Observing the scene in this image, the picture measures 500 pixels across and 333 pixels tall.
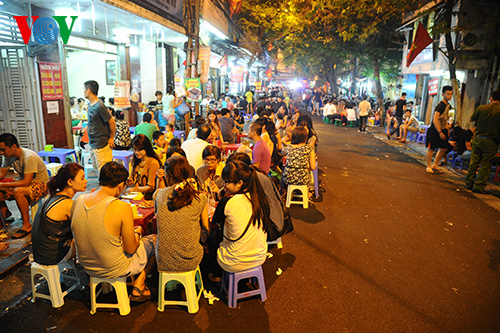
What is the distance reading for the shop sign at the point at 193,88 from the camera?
1121 centimetres

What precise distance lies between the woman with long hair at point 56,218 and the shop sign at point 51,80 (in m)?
5.71

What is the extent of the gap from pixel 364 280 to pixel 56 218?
3.68 meters

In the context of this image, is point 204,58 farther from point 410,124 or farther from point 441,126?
point 410,124

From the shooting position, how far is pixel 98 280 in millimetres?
3393

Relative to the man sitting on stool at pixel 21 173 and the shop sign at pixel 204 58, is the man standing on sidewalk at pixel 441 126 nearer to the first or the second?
the shop sign at pixel 204 58

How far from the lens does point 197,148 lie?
5.49 meters

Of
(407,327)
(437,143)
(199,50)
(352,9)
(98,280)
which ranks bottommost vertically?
(407,327)

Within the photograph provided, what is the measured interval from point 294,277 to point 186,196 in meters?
1.97

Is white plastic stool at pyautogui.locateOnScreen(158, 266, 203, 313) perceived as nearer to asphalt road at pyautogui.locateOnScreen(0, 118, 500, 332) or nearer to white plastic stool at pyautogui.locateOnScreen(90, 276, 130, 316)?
asphalt road at pyautogui.locateOnScreen(0, 118, 500, 332)

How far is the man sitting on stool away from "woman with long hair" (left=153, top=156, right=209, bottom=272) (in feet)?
7.78

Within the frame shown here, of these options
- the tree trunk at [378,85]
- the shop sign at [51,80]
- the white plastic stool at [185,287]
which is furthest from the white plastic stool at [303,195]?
the tree trunk at [378,85]

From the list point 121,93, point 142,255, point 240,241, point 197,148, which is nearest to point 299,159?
point 197,148

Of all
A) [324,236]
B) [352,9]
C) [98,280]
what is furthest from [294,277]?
[352,9]

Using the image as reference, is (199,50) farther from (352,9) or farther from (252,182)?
(252,182)
